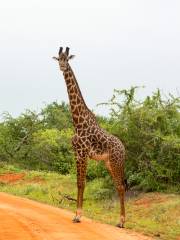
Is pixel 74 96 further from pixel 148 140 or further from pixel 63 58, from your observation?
pixel 148 140

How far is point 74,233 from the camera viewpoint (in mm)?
10375

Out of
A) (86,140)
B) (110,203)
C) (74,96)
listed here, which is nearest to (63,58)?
(74,96)

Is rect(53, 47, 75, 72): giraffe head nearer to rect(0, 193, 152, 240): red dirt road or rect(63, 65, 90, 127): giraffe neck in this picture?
rect(63, 65, 90, 127): giraffe neck

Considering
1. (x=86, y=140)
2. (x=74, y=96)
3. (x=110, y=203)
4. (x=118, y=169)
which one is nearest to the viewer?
(x=86, y=140)

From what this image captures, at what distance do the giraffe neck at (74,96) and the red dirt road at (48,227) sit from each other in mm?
2341

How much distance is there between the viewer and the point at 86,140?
12.5 metres

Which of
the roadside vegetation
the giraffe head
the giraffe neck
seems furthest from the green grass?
the giraffe head

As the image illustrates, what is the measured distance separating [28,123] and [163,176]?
18217mm

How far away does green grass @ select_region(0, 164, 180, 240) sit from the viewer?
1380 centimetres

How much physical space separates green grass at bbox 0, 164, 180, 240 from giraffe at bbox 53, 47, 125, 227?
1346 mm

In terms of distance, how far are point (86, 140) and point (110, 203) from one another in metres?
6.87

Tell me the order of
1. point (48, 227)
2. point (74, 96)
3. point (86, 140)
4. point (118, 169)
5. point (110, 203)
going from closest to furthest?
point (48, 227), point (86, 140), point (118, 169), point (74, 96), point (110, 203)

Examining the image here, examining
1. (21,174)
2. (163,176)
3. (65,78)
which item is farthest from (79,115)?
(21,174)

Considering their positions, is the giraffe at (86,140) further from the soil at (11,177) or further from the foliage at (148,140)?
the soil at (11,177)
